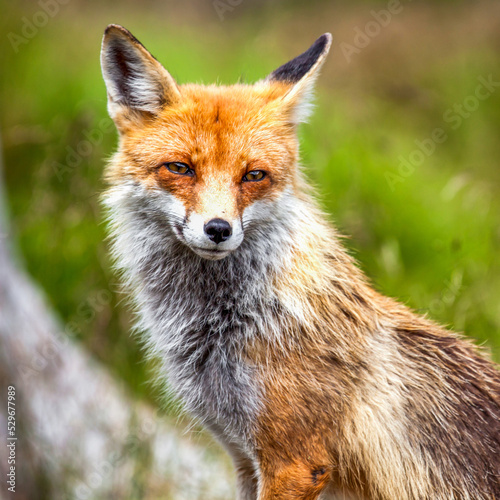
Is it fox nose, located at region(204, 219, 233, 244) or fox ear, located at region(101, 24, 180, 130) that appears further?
fox ear, located at region(101, 24, 180, 130)

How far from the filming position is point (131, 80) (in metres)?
3.52

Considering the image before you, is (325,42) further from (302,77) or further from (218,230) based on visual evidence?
(218,230)

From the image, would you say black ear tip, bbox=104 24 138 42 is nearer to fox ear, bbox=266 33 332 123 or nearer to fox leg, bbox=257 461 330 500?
fox ear, bbox=266 33 332 123

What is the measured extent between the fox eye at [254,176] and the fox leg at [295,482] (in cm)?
150

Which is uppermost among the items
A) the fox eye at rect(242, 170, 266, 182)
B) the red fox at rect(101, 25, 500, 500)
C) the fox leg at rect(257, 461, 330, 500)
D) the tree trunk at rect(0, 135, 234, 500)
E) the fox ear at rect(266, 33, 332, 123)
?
the fox ear at rect(266, 33, 332, 123)

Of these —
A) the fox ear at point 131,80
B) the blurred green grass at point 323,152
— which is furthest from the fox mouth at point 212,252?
the blurred green grass at point 323,152

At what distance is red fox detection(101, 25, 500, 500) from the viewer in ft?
10.5

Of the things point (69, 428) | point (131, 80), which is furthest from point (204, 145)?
point (69, 428)

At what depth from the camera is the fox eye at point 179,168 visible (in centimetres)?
323

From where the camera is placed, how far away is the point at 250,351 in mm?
3322

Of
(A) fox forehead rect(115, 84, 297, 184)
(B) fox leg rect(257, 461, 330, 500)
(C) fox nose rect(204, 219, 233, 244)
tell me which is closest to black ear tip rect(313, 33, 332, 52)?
(A) fox forehead rect(115, 84, 297, 184)

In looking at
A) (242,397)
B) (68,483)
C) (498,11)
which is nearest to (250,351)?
(242,397)

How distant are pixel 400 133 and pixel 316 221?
23.9 ft

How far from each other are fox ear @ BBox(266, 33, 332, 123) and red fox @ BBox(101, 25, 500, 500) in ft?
0.06
